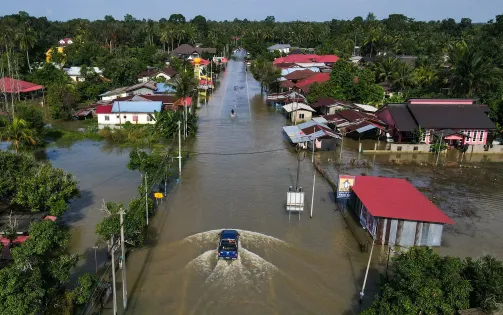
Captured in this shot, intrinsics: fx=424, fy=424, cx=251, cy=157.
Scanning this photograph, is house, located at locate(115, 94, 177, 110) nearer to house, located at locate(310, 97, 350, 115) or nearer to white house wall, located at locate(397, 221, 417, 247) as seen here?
house, located at locate(310, 97, 350, 115)

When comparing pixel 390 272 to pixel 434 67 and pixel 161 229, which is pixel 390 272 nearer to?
pixel 161 229

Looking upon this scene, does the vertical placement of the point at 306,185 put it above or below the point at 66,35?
below

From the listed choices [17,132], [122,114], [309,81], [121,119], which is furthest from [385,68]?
[17,132]

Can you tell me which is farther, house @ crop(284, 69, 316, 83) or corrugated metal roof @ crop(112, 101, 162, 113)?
house @ crop(284, 69, 316, 83)

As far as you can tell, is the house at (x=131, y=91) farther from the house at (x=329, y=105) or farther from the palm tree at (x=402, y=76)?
the palm tree at (x=402, y=76)

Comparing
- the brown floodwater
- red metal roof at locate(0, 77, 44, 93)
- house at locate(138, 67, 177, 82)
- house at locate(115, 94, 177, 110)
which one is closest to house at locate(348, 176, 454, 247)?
the brown floodwater

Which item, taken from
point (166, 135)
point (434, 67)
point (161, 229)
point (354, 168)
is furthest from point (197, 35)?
point (161, 229)
